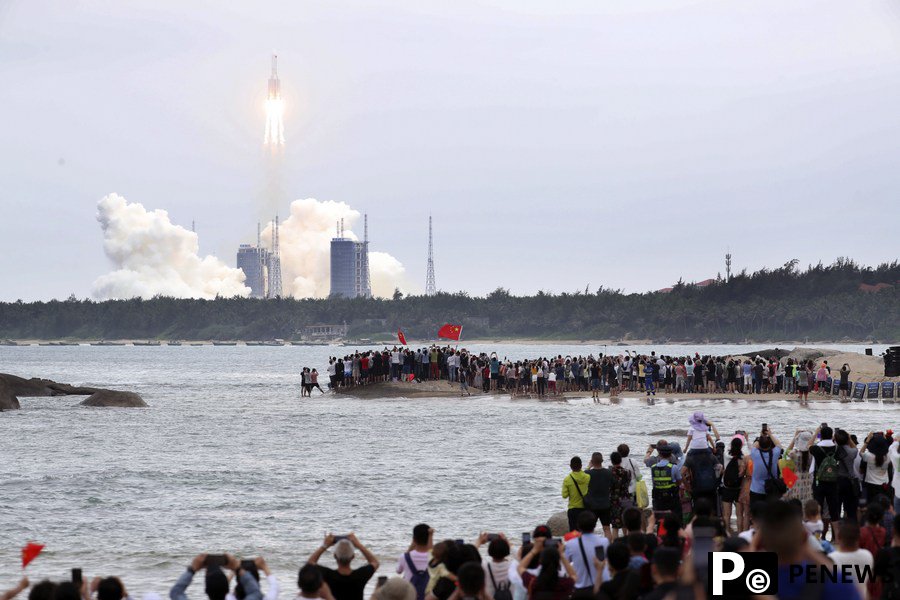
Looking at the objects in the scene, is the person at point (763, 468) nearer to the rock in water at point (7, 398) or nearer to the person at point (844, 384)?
the person at point (844, 384)

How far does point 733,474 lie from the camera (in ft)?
53.1

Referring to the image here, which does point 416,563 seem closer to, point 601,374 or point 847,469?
point 847,469

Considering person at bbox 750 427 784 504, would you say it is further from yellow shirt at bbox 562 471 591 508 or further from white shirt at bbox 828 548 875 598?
white shirt at bbox 828 548 875 598

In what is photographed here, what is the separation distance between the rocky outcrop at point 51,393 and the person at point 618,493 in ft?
149

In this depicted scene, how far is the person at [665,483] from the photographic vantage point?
15883mm

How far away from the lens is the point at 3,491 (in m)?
28.7

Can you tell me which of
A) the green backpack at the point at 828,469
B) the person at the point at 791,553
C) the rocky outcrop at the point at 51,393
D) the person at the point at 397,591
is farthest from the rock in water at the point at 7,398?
the person at the point at 791,553

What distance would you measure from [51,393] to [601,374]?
3029 cm

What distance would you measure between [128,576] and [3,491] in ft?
39.4

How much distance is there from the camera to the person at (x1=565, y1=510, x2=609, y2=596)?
35.9 ft

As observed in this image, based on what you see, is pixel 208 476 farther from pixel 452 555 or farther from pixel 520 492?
pixel 452 555

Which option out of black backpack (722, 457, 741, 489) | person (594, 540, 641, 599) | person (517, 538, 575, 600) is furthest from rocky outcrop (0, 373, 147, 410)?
person (594, 540, 641, 599)

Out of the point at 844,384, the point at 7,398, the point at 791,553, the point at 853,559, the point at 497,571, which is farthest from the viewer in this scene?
the point at 7,398

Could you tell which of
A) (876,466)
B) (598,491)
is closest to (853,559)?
(598,491)
